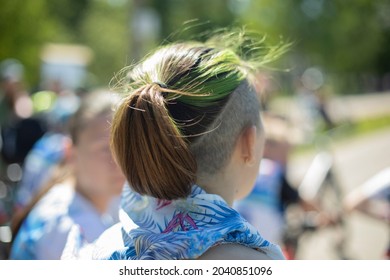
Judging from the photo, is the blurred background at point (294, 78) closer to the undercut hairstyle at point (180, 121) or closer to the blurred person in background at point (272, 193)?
the blurred person in background at point (272, 193)

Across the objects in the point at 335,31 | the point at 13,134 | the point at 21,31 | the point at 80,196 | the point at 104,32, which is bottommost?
the point at 80,196

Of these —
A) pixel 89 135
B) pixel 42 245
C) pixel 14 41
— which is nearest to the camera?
pixel 42 245

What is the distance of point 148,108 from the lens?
3.96ft

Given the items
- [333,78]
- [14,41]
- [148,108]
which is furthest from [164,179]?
[333,78]

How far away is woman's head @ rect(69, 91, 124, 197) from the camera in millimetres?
2193

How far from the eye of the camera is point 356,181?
27.0 feet

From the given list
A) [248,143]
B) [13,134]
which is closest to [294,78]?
[13,134]

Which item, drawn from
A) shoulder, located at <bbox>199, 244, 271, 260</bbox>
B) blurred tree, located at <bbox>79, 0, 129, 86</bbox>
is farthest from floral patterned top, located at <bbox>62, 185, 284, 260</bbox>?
blurred tree, located at <bbox>79, 0, 129, 86</bbox>

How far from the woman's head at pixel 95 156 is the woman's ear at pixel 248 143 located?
944 millimetres

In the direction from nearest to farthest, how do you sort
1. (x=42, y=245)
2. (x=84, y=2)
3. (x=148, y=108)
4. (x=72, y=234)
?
1. (x=148, y=108)
2. (x=72, y=234)
3. (x=42, y=245)
4. (x=84, y=2)

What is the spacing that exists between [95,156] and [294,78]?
15.8 metres

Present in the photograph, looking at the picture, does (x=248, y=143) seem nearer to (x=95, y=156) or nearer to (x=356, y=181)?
(x=95, y=156)

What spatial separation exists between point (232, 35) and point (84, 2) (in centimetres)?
3806
